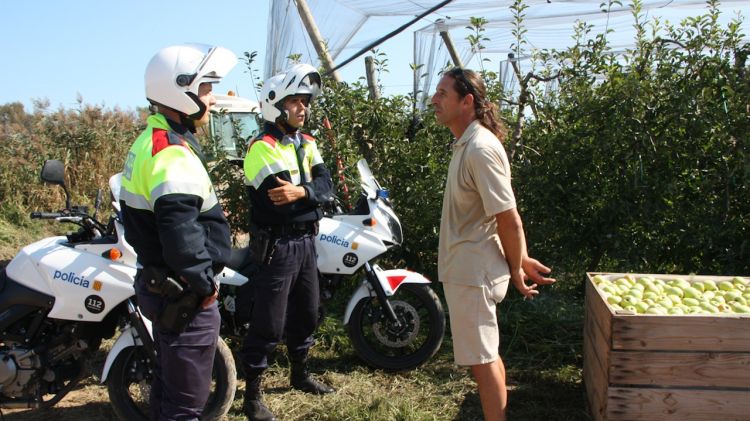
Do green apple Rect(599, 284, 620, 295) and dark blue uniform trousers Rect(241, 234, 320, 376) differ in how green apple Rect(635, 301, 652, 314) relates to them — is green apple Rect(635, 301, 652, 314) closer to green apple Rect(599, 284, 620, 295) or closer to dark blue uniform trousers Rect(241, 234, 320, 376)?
green apple Rect(599, 284, 620, 295)

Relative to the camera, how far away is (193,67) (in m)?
2.66

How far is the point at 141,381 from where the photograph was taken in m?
3.65

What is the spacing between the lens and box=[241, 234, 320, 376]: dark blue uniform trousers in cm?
374

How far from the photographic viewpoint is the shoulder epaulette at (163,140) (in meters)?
2.55

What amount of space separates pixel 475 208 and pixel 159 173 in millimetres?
1417

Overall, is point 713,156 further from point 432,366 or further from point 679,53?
point 432,366

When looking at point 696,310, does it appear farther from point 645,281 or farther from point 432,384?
point 432,384

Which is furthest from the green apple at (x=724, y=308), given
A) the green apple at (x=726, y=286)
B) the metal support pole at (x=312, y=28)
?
the metal support pole at (x=312, y=28)

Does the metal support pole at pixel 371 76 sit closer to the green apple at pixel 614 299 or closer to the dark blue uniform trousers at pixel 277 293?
the dark blue uniform trousers at pixel 277 293

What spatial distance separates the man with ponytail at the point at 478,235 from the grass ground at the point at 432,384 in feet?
2.89

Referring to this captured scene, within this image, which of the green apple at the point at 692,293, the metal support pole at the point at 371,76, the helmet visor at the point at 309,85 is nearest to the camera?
the green apple at the point at 692,293

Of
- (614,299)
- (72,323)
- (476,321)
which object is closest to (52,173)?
(72,323)

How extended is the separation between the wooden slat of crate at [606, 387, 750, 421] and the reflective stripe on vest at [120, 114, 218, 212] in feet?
7.18

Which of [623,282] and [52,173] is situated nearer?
[52,173]
